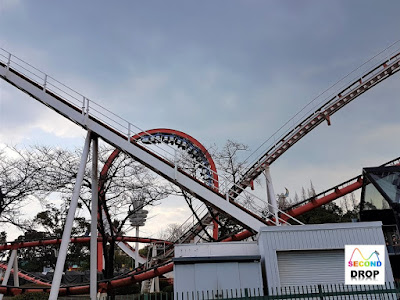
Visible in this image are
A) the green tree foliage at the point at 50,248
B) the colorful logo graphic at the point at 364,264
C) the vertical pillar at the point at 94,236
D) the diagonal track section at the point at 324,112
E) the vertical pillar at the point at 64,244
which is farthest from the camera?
the green tree foliage at the point at 50,248

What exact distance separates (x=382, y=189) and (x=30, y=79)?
20.5 m

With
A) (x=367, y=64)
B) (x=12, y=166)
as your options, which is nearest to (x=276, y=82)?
(x=367, y=64)

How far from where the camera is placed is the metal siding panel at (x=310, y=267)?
36.0ft

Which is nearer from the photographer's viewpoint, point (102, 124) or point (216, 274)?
point (216, 274)

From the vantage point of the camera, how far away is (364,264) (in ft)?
35.6

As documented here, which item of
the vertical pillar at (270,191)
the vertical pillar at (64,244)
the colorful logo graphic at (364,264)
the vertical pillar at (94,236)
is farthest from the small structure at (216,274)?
the vertical pillar at (270,191)

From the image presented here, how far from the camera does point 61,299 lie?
22.9 m

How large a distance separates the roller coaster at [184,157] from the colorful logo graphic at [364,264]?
2760 millimetres

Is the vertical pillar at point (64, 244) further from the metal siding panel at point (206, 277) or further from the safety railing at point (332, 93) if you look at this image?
the safety railing at point (332, 93)

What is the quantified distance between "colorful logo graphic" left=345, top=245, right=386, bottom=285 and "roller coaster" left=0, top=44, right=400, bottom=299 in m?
2.76

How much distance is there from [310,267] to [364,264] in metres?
1.94

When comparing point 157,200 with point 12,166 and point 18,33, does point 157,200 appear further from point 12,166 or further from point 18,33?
point 18,33

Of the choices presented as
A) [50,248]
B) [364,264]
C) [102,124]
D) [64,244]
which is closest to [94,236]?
[64,244]

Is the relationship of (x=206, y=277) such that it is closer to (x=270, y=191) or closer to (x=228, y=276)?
(x=228, y=276)
